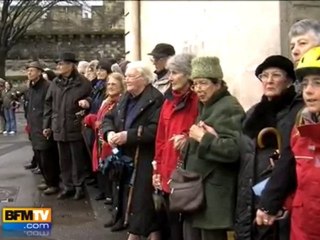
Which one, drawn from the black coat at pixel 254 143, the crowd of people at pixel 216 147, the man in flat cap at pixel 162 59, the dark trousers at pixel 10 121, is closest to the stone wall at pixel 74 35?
the dark trousers at pixel 10 121

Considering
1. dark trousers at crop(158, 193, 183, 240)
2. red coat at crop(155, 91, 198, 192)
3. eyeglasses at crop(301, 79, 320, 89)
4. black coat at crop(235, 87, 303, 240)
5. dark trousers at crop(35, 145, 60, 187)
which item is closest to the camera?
eyeglasses at crop(301, 79, 320, 89)

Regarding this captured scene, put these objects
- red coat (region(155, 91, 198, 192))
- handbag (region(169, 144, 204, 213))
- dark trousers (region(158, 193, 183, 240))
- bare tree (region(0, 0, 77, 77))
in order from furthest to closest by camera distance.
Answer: bare tree (region(0, 0, 77, 77))
dark trousers (region(158, 193, 183, 240))
red coat (region(155, 91, 198, 192))
handbag (region(169, 144, 204, 213))

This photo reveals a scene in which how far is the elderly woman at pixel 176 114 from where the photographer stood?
190 inches

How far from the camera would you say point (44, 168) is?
8.94 metres

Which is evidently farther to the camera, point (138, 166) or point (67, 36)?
point (67, 36)

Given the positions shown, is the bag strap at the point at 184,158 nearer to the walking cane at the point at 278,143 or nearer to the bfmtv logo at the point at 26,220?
the walking cane at the point at 278,143

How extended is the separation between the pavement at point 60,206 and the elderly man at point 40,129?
30cm

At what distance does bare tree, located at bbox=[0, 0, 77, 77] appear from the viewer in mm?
34344

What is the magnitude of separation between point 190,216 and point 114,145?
1.62 metres

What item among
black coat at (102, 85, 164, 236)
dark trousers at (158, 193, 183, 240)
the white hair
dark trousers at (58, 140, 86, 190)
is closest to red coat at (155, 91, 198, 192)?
dark trousers at (158, 193, 183, 240)

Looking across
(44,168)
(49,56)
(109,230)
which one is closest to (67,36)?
(49,56)

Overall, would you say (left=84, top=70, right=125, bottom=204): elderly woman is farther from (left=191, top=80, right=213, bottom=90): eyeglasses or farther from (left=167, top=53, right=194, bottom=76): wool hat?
(left=191, top=80, right=213, bottom=90): eyeglasses

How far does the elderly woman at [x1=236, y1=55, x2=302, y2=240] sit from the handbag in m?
0.42

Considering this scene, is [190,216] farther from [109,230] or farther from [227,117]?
[109,230]
